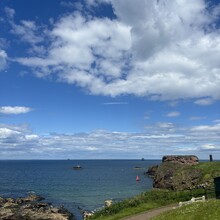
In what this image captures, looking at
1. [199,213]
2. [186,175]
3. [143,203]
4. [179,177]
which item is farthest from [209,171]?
[199,213]

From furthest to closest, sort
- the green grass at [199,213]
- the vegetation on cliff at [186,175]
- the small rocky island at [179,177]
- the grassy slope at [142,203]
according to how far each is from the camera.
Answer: the small rocky island at [179,177] < the vegetation on cliff at [186,175] < the grassy slope at [142,203] < the green grass at [199,213]

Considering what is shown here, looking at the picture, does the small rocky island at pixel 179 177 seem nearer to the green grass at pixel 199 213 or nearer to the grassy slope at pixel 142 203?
the grassy slope at pixel 142 203

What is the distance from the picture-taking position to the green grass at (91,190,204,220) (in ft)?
116

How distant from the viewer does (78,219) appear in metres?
60.5

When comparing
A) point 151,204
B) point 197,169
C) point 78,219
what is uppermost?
point 197,169

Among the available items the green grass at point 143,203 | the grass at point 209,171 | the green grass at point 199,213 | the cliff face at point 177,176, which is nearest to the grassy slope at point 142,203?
the green grass at point 143,203

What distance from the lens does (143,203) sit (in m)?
37.7

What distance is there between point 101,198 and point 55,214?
27194mm

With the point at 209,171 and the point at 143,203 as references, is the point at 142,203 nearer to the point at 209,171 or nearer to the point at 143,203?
the point at 143,203

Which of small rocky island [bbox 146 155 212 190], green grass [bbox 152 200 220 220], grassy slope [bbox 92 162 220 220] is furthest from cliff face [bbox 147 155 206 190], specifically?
green grass [bbox 152 200 220 220]

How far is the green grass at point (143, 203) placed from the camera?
35406 millimetres

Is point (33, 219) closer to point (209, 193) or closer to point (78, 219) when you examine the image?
point (78, 219)

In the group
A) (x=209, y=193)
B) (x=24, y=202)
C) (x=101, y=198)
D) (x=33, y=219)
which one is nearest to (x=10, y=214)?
(x=33, y=219)

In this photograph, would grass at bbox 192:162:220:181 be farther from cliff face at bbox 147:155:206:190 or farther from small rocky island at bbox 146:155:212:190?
cliff face at bbox 147:155:206:190
